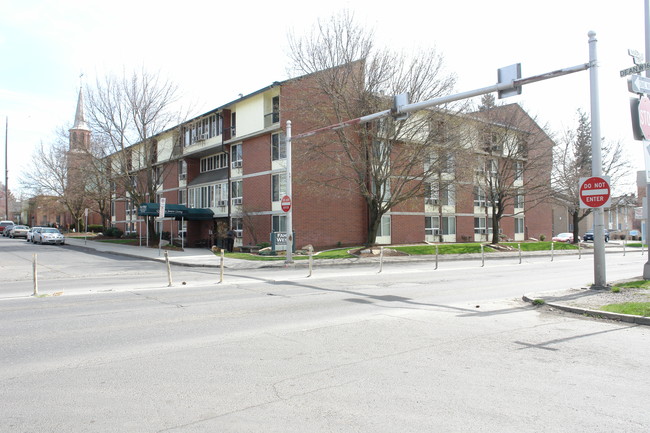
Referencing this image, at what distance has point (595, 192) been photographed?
11859 mm

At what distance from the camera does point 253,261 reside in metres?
23.6

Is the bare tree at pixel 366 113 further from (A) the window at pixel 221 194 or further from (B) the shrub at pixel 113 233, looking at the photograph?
(B) the shrub at pixel 113 233

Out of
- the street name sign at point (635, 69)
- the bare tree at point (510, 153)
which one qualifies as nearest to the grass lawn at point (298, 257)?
the bare tree at point (510, 153)

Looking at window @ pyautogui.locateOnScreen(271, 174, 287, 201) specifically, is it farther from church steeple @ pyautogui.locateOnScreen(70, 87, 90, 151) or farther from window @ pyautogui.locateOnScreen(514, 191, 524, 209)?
window @ pyautogui.locateOnScreen(514, 191, 524, 209)

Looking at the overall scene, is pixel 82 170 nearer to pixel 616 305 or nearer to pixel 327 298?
pixel 327 298

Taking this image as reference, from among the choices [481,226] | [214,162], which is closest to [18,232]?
[214,162]

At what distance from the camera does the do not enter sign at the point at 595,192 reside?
11.7 meters

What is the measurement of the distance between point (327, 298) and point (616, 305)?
6.32 m

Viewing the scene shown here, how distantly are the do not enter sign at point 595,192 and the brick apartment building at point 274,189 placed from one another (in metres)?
Answer: 15.7

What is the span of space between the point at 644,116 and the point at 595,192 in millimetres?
2152

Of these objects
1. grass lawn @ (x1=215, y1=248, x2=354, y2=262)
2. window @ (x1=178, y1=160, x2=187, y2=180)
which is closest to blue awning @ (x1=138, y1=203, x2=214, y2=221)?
window @ (x1=178, y1=160, x2=187, y2=180)

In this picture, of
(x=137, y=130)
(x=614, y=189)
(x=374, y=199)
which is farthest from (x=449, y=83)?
(x=614, y=189)

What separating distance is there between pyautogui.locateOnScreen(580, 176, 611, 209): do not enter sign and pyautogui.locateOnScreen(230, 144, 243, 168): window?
26058 mm

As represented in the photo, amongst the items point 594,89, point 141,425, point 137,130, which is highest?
point 137,130
